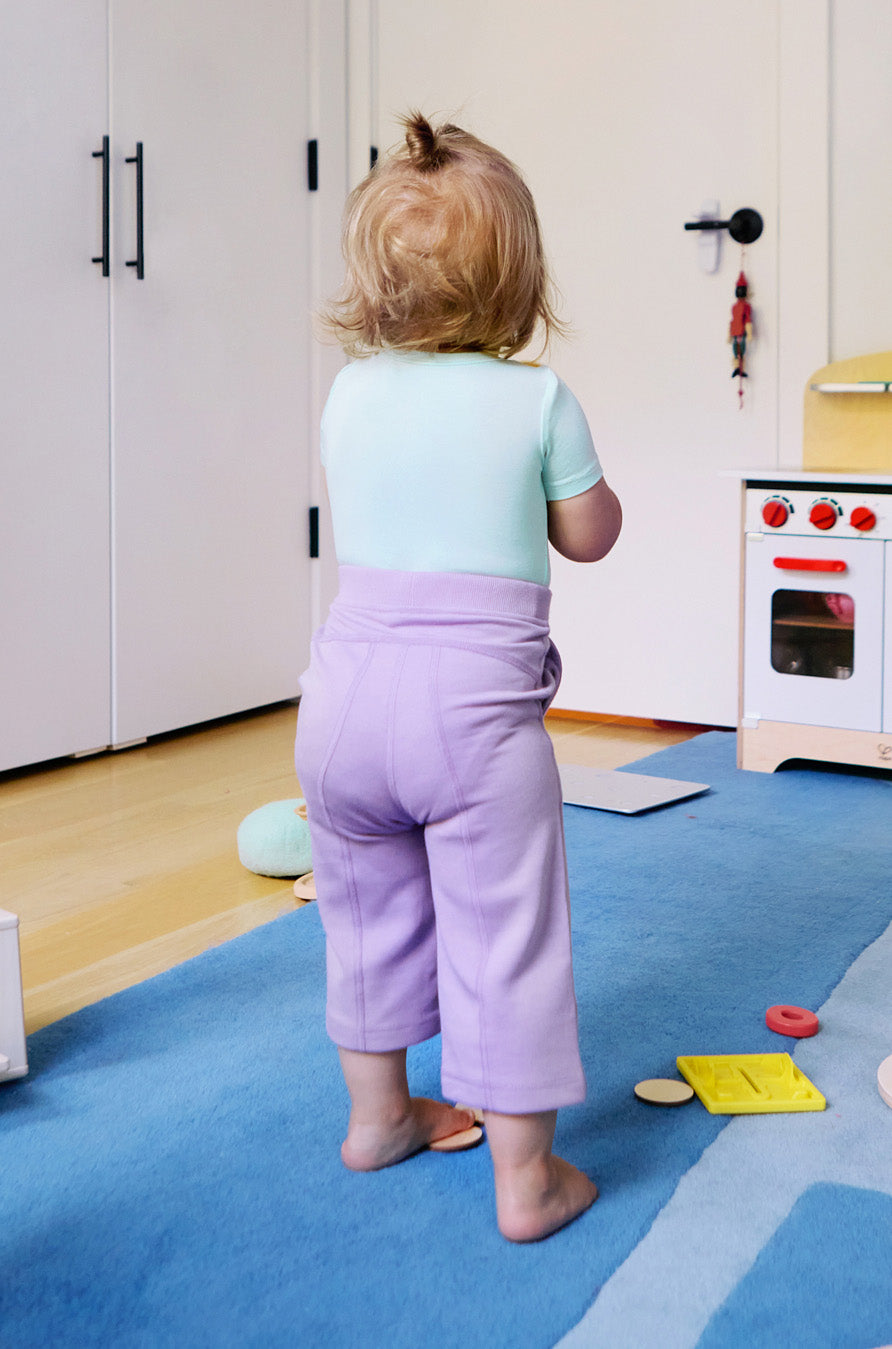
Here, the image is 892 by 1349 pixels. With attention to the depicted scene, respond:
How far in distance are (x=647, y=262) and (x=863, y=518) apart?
35.7 inches

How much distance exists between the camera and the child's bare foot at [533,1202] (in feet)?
3.67

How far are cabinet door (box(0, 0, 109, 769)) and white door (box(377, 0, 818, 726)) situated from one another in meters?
1.00

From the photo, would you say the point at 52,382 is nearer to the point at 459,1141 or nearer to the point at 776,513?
the point at 776,513

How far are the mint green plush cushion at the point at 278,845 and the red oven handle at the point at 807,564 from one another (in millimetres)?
1160

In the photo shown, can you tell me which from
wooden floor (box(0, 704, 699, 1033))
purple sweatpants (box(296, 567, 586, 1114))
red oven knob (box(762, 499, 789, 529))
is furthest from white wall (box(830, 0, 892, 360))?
purple sweatpants (box(296, 567, 586, 1114))

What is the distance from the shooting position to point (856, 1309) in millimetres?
1031

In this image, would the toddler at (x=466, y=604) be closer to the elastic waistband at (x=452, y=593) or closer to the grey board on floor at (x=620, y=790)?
the elastic waistband at (x=452, y=593)

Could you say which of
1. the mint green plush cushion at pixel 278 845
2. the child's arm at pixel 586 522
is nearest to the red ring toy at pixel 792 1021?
the child's arm at pixel 586 522

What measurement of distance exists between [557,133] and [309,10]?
0.70 meters

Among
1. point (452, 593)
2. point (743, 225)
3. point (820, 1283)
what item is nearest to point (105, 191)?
point (743, 225)

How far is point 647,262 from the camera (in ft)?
10.3

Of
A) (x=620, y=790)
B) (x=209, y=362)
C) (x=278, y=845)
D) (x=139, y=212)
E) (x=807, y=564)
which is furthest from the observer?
(x=209, y=362)

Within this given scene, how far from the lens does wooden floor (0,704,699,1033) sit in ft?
5.92

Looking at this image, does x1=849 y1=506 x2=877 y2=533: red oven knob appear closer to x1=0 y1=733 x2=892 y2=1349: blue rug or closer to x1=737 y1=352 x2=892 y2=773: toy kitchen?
x1=737 y1=352 x2=892 y2=773: toy kitchen
